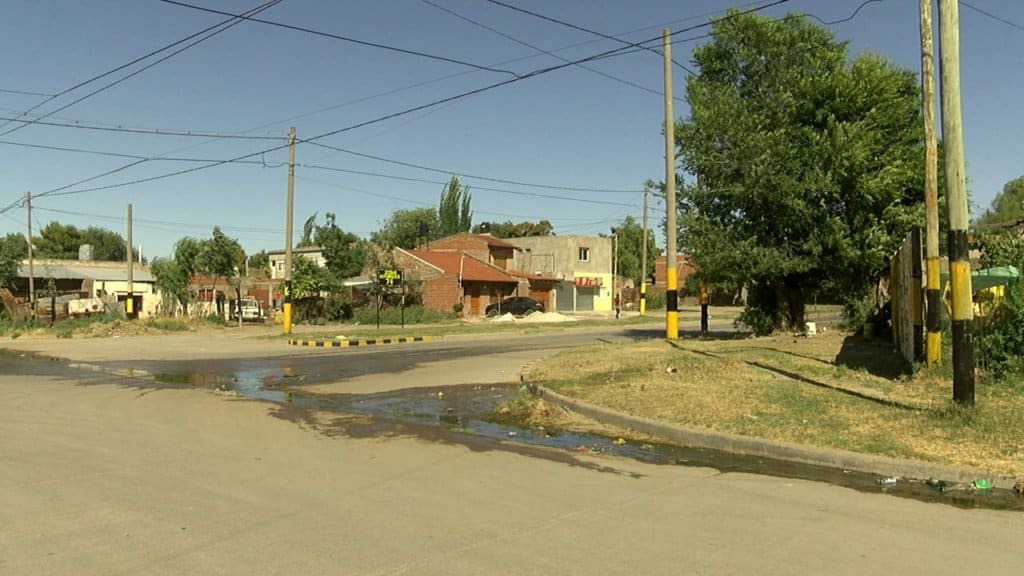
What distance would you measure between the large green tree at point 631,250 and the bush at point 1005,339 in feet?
249

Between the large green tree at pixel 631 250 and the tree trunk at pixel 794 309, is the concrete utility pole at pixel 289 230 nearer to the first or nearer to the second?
the tree trunk at pixel 794 309

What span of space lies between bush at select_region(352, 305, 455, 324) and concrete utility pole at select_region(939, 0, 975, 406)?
34780 mm

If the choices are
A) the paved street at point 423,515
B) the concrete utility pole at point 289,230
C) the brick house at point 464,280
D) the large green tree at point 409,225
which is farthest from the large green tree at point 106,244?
the paved street at point 423,515

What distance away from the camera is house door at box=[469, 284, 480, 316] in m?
51.4

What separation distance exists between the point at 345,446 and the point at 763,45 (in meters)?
18.2

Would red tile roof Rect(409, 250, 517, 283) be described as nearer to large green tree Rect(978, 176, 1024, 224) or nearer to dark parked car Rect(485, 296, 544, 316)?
dark parked car Rect(485, 296, 544, 316)

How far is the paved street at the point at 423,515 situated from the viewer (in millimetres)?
5062

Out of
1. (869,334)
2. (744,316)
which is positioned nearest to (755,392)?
(869,334)

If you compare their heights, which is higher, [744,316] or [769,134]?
[769,134]

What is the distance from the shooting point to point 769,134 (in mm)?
21203

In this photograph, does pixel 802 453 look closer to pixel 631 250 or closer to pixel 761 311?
pixel 761 311

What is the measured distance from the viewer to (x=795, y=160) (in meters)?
20.7

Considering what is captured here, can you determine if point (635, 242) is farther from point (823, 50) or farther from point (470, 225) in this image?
point (823, 50)

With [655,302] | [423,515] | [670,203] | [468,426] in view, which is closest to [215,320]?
[670,203]
